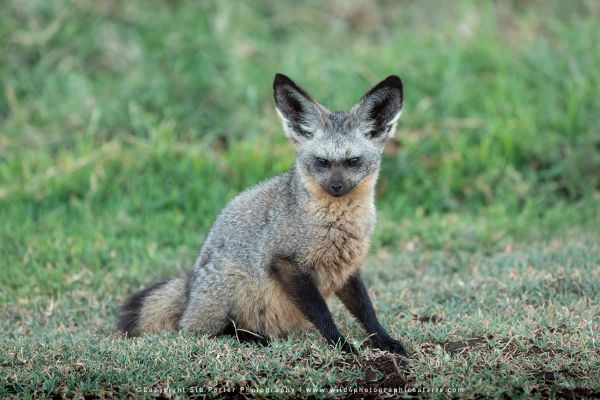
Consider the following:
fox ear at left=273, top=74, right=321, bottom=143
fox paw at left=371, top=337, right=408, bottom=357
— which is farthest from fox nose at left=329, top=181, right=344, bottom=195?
fox paw at left=371, top=337, right=408, bottom=357

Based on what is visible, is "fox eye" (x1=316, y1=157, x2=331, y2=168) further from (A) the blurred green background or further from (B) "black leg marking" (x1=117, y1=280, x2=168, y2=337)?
(A) the blurred green background

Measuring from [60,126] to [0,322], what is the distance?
12.7 ft

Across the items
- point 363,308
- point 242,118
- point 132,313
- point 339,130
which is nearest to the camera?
point 363,308

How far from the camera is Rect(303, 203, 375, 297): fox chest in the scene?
5.29 meters

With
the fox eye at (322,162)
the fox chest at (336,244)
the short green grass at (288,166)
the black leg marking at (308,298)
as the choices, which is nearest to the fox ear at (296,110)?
the fox eye at (322,162)

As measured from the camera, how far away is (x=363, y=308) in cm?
541

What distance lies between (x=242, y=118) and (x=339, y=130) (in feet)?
14.4

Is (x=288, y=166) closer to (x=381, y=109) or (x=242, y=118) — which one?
(x=242, y=118)

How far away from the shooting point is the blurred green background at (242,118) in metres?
8.10

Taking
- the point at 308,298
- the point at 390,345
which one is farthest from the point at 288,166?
the point at 390,345

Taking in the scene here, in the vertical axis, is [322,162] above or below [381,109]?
below

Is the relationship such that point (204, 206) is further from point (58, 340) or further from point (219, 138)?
point (58, 340)

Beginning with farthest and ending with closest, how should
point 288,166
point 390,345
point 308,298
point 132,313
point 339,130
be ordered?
point 288,166, point 132,313, point 339,130, point 308,298, point 390,345

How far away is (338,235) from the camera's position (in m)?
5.32
